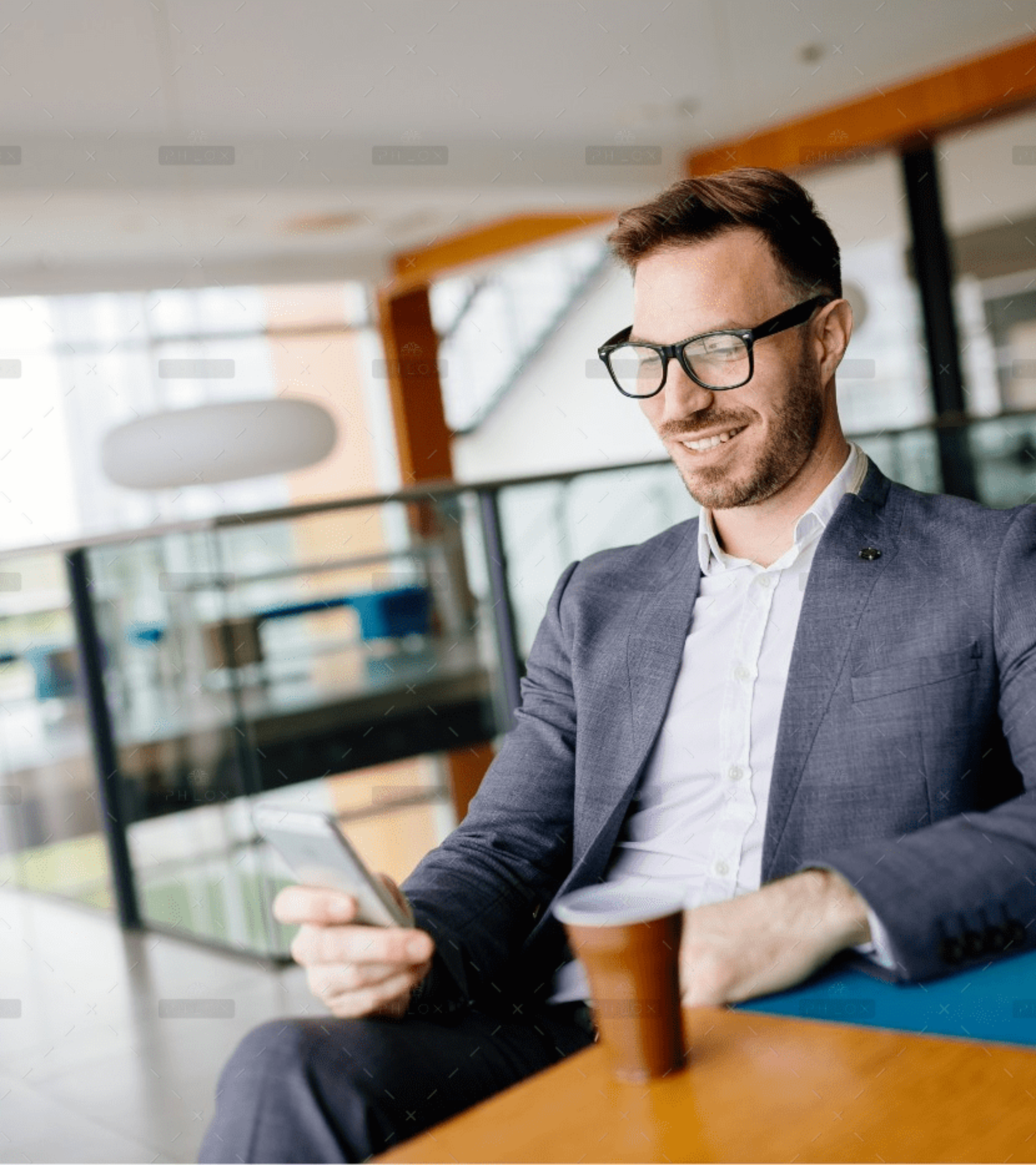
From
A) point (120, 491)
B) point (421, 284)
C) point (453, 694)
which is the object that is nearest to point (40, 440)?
point (120, 491)

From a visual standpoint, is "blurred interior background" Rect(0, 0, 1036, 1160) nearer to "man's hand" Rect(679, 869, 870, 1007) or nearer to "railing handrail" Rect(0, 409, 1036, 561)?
"railing handrail" Rect(0, 409, 1036, 561)

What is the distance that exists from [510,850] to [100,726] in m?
3.12

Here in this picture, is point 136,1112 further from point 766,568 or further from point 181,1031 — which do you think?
point 766,568

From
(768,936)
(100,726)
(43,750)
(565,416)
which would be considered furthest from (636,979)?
(565,416)

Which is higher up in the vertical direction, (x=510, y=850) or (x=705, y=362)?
(x=705, y=362)

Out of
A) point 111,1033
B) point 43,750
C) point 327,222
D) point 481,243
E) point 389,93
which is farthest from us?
point 481,243

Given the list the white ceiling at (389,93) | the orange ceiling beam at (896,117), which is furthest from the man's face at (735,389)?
the orange ceiling beam at (896,117)

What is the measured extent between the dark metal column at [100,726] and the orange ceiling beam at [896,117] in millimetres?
4187

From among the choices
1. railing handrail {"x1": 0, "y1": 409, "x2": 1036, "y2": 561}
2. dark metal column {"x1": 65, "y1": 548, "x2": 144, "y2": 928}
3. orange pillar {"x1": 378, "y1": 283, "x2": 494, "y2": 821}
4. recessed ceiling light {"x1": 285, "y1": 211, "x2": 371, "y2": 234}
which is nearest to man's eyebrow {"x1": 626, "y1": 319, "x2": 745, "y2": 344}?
railing handrail {"x1": 0, "y1": 409, "x2": 1036, "y2": 561}

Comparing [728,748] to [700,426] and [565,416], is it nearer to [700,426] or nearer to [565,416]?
[700,426]

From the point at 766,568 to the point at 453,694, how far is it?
3.28m

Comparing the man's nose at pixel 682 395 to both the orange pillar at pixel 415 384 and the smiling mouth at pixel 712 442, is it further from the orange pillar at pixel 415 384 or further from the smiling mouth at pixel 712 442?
the orange pillar at pixel 415 384

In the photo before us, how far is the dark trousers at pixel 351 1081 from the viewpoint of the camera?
112cm

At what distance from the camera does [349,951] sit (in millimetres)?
1118
